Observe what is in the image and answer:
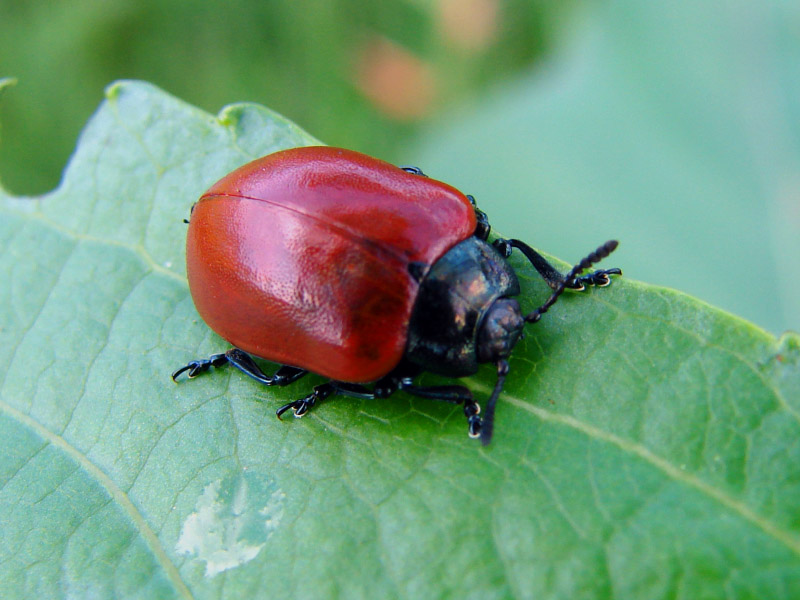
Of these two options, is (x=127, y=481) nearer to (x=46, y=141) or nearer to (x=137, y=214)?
(x=137, y=214)

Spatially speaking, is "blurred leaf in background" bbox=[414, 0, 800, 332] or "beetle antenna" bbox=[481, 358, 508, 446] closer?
"beetle antenna" bbox=[481, 358, 508, 446]

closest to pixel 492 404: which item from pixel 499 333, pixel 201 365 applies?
pixel 499 333

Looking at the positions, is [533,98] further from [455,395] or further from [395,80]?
[455,395]

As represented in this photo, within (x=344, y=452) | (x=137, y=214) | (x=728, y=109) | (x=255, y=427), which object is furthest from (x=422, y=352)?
(x=728, y=109)

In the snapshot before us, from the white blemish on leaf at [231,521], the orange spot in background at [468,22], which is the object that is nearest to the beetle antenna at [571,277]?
the white blemish on leaf at [231,521]

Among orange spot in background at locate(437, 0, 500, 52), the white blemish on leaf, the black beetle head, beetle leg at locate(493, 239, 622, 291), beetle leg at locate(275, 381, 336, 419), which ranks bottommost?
the white blemish on leaf

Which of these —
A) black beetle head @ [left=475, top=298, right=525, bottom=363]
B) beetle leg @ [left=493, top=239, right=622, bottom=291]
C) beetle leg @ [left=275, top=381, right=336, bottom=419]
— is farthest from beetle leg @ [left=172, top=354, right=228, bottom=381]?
beetle leg @ [left=493, top=239, right=622, bottom=291]

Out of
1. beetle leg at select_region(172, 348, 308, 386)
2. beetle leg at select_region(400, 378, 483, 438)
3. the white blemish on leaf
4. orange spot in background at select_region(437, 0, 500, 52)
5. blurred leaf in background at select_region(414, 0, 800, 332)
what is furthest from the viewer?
orange spot in background at select_region(437, 0, 500, 52)

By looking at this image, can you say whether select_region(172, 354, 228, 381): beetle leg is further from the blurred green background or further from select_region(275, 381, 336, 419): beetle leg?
the blurred green background
